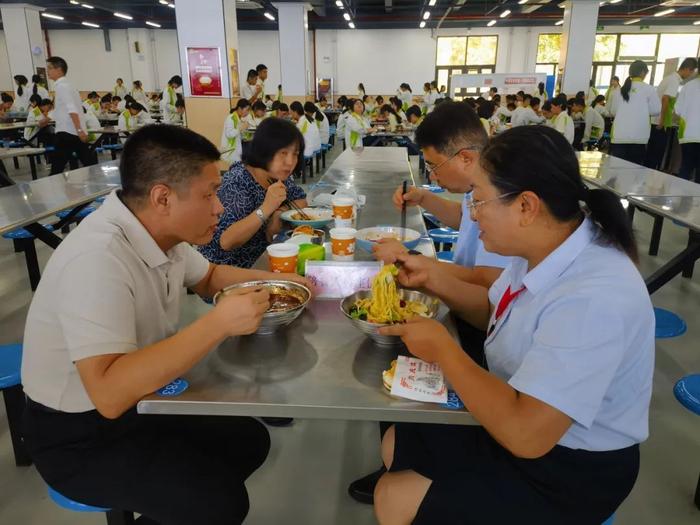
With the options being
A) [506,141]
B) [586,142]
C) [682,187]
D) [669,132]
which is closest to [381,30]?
[586,142]

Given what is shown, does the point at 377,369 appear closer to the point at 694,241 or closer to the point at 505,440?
the point at 505,440

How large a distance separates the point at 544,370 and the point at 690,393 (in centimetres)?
117

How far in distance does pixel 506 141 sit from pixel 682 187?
3.31 m

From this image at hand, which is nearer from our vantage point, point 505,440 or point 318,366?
point 505,440

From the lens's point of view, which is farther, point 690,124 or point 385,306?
point 690,124

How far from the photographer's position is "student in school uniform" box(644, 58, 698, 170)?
27.3ft

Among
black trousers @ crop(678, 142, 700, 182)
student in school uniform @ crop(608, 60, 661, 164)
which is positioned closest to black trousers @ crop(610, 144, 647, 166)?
student in school uniform @ crop(608, 60, 661, 164)

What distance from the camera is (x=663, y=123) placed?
8523 mm

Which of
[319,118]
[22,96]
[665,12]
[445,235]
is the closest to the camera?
[445,235]

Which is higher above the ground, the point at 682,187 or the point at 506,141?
the point at 506,141

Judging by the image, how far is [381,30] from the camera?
63.2 feet

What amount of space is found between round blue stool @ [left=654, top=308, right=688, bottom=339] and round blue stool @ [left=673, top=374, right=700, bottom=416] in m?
0.59

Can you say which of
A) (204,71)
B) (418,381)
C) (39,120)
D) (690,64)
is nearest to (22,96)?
(39,120)

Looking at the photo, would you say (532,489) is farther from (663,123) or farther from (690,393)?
(663,123)
